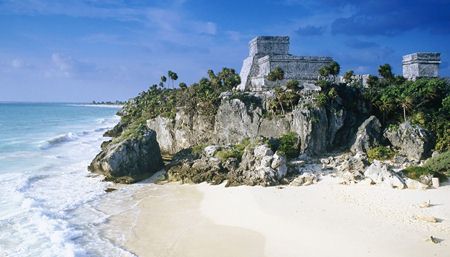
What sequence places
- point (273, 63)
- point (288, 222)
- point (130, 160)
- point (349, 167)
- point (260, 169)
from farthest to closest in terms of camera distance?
point (273, 63) → point (130, 160) → point (260, 169) → point (349, 167) → point (288, 222)

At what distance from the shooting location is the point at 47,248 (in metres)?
14.4

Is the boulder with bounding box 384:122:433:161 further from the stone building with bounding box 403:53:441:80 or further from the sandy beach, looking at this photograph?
the stone building with bounding box 403:53:441:80

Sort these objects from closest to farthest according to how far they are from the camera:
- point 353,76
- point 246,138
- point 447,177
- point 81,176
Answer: point 447,177 → point 81,176 → point 246,138 → point 353,76

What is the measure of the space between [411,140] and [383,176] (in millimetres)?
7680

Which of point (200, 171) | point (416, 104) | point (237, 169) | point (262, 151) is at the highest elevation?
point (416, 104)

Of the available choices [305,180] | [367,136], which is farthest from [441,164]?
[305,180]

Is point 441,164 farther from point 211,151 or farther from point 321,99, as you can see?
point 211,151

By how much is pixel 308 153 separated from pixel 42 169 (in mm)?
18246

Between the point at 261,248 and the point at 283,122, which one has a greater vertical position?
the point at 283,122

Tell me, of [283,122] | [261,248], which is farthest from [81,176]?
[261,248]

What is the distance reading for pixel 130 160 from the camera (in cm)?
2605

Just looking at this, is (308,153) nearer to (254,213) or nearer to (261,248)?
(254,213)

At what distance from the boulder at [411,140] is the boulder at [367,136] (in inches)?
28.2

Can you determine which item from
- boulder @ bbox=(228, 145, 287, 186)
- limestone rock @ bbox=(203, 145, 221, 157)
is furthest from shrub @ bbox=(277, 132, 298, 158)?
limestone rock @ bbox=(203, 145, 221, 157)
